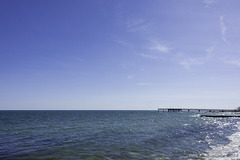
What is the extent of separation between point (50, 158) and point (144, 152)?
7.37 m

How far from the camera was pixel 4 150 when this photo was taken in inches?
602

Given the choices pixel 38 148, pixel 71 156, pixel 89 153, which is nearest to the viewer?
pixel 71 156

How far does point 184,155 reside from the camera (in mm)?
13883

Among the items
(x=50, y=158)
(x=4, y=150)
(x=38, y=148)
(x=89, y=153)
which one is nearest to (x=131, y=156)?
(x=89, y=153)

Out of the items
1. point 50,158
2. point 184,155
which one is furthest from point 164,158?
point 50,158

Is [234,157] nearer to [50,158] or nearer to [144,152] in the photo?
[144,152]

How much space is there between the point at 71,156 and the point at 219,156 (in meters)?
11.3

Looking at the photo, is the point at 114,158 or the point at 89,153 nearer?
the point at 114,158

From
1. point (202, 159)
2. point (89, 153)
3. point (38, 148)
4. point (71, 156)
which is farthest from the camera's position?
point (38, 148)

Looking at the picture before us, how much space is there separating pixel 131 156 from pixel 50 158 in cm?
602

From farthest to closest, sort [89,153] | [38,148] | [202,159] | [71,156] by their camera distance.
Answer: [38,148] < [89,153] < [71,156] < [202,159]

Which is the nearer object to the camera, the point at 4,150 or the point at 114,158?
the point at 114,158

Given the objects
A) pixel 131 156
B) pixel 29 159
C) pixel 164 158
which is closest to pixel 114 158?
pixel 131 156

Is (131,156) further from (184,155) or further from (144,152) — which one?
(184,155)
